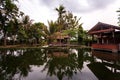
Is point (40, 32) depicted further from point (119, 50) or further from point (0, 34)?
point (119, 50)

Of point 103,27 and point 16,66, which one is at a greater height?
point 103,27

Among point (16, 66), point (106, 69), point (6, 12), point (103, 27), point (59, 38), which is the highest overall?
point (6, 12)

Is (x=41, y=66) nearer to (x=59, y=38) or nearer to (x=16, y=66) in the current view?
(x=16, y=66)

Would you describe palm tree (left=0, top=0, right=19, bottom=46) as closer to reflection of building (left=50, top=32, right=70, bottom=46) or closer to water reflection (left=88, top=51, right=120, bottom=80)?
reflection of building (left=50, top=32, right=70, bottom=46)

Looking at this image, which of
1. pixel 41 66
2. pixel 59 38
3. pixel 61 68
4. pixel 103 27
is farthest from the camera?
pixel 59 38

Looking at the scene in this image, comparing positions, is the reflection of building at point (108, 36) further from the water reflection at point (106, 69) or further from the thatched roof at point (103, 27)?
the water reflection at point (106, 69)

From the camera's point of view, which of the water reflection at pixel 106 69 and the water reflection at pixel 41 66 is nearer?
the water reflection at pixel 106 69

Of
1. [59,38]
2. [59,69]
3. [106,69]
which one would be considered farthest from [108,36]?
[59,69]

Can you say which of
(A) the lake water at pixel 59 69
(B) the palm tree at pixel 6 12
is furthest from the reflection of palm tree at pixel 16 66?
(B) the palm tree at pixel 6 12

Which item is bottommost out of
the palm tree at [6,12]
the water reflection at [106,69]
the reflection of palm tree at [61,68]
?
the water reflection at [106,69]

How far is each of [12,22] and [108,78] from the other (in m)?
35.5

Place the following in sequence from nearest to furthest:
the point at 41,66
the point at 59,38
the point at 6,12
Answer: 1. the point at 41,66
2. the point at 6,12
3. the point at 59,38

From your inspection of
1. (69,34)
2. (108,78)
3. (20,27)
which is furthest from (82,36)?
(108,78)

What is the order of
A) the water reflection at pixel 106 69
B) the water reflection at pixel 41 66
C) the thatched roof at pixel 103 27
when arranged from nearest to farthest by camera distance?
1. the water reflection at pixel 106 69
2. the water reflection at pixel 41 66
3. the thatched roof at pixel 103 27
